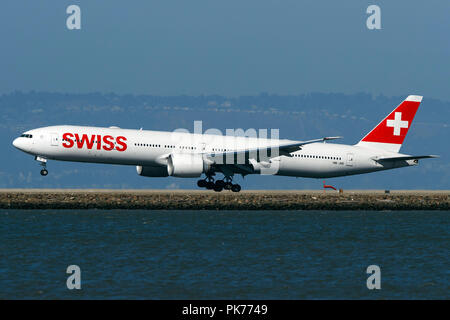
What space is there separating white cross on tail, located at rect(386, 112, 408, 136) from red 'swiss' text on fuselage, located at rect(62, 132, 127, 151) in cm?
2315

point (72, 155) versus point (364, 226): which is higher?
point (72, 155)

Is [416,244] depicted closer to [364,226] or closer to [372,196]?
[364,226]

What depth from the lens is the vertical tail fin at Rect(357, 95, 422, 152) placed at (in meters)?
63.5

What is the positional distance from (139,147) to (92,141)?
313 centimetres

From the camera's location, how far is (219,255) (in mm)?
39062

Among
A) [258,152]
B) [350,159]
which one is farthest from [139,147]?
[350,159]

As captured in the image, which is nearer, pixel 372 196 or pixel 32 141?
pixel 32 141

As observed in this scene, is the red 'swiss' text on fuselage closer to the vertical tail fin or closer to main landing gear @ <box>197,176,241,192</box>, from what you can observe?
main landing gear @ <box>197,176,241,192</box>

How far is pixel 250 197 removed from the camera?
202ft

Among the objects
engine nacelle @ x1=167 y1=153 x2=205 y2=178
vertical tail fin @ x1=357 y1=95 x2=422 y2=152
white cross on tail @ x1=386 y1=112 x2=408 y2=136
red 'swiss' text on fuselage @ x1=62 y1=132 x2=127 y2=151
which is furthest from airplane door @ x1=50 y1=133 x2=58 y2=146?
white cross on tail @ x1=386 y1=112 x2=408 y2=136

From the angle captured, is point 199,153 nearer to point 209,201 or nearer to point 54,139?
point 209,201

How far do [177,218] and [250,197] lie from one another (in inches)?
310
